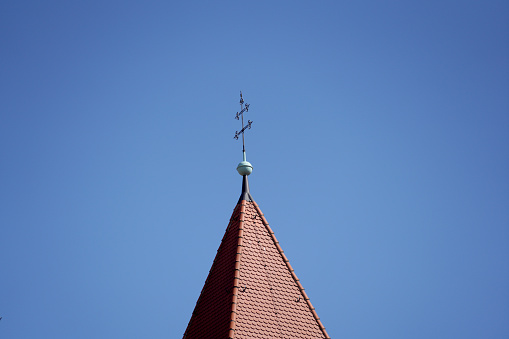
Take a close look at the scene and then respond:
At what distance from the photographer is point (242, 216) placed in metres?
21.1

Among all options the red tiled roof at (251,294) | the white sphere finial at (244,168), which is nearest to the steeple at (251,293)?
the red tiled roof at (251,294)

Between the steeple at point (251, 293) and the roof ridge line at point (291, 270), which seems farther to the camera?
the roof ridge line at point (291, 270)

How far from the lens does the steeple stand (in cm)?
1883

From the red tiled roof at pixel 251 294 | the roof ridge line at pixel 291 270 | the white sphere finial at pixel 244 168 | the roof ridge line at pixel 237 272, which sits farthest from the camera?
the white sphere finial at pixel 244 168

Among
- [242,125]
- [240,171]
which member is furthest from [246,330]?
[242,125]

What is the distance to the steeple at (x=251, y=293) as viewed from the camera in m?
18.8

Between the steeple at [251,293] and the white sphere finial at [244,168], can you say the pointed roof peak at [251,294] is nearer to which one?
the steeple at [251,293]

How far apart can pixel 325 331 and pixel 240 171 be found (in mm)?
5286

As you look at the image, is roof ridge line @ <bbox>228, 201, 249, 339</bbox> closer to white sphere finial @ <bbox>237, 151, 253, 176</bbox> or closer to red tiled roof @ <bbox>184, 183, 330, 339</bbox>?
red tiled roof @ <bbox>184, 183, 330, 339</bbox>

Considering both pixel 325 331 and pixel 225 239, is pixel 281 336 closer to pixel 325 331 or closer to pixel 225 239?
pixel 325 331

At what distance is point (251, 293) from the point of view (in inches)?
765

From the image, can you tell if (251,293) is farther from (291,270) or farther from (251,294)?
(291,270)

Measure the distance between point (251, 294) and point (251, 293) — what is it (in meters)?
0.04

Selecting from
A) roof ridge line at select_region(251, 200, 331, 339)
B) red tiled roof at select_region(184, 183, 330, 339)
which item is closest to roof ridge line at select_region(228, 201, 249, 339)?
red tiled roof at select_region(184, 183, 330, 339)
